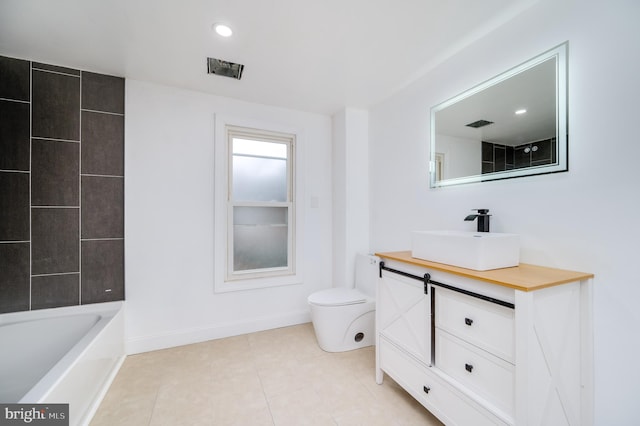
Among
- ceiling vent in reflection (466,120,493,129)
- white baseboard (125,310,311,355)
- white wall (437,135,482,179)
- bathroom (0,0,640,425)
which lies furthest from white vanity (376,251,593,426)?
white baseboard (125,310,311,355)

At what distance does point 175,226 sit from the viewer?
238cm

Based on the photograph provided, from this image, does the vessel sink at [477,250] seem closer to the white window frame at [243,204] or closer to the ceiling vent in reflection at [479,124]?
the ceiling vent in reflection at [479,124]

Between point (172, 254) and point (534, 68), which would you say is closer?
point (534, 68)

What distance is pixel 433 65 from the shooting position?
2012 mm

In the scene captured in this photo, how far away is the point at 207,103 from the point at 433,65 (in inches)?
78.2

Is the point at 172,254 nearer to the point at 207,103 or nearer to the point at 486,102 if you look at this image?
the point at 207,103

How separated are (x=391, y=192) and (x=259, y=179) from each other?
1.35 m

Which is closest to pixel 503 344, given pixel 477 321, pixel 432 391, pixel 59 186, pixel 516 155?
pixel 477 321

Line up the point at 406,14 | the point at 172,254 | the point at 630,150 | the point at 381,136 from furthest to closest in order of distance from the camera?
1. the point at 381,136
2. the point at 172,254
3. the point at 406,14
4. the point at 630,150

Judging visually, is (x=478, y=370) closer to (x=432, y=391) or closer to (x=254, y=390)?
(x=432, y=391)

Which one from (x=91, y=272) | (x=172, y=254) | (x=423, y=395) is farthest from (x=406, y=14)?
(x=91, y=272)

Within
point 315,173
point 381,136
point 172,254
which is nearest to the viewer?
point 172,254

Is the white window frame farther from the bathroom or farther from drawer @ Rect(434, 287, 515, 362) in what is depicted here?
drawer @ Rect(434, 287, 515, 362)

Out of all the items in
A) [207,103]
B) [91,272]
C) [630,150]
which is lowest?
[91,272]
